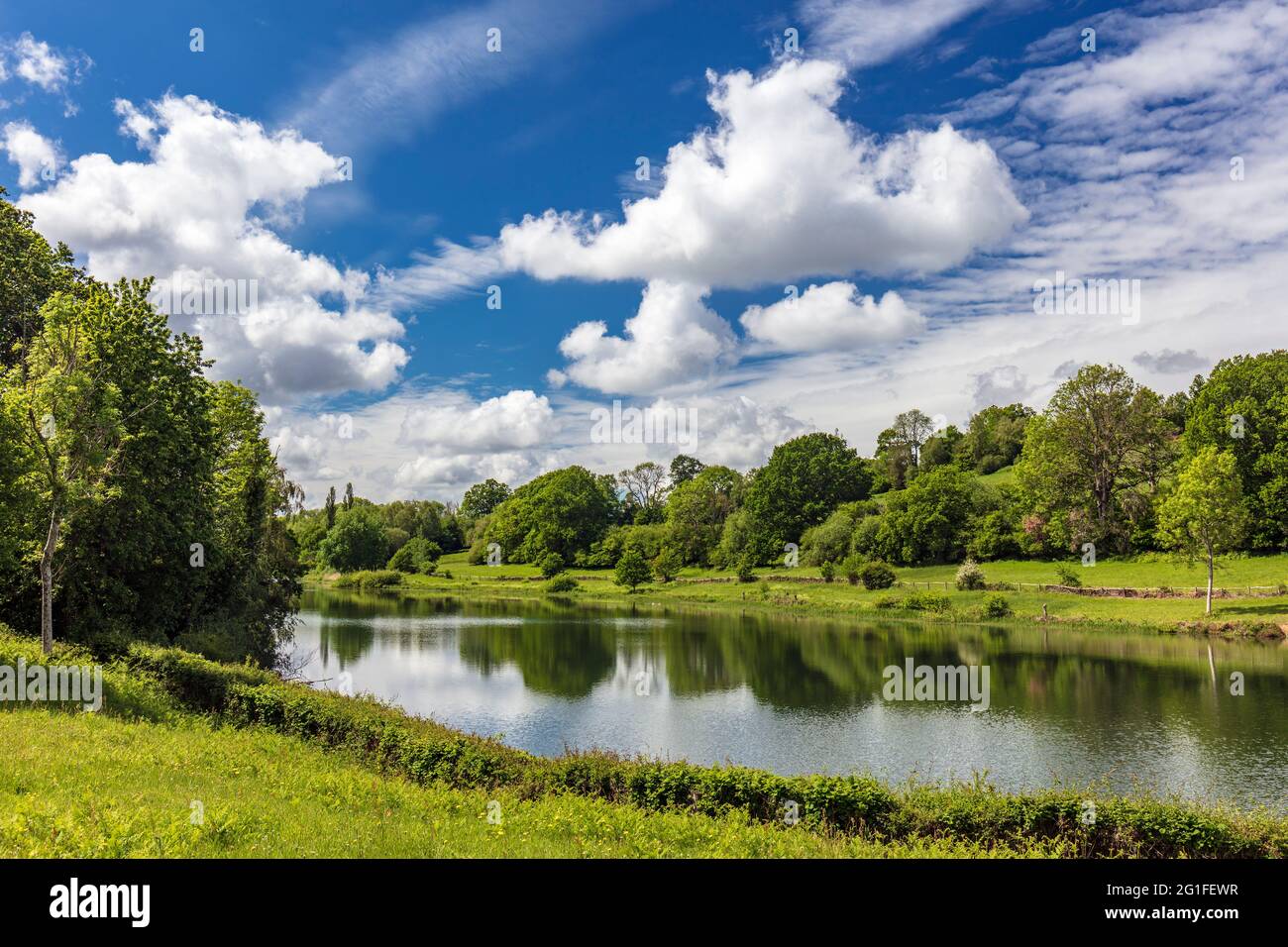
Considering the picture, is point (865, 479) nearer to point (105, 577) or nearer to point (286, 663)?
point (286, 663)

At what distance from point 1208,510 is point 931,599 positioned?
21618 millimetres

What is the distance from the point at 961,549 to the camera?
294 feet

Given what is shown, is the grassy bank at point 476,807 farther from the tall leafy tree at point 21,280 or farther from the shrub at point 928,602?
the shrub at point 928,602

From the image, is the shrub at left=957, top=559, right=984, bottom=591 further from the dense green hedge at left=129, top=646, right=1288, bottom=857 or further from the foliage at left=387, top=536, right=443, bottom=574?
Result: the foliage at left=387, top=536, right=443, bottom=574

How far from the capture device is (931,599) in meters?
68.1

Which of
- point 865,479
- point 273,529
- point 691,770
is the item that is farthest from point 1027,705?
point 865,479

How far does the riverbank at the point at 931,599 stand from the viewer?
5316 centimetres

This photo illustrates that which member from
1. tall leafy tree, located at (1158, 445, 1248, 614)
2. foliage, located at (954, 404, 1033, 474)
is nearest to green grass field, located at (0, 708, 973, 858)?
tall leafy tree, located at (1158, 445, 1248, 614)

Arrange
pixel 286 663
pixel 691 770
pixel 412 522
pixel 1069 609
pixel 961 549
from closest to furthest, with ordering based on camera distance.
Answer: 1. pixel 691 770
2. pixel 286 663
3. pixel 1069 609
4. pixel 961 549
5. pixel 412 522

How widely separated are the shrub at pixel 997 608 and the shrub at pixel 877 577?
44.8 feet

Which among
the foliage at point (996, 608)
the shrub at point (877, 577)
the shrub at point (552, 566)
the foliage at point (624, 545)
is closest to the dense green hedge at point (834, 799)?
the foliage at point (996, 608)

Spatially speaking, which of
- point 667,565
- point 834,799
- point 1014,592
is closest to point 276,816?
point 834,799
